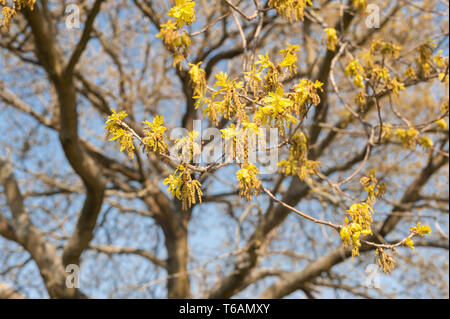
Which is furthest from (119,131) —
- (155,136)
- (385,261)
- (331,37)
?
(331,37)

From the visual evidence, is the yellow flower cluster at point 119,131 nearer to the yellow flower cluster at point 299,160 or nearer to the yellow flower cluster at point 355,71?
the yellow flower cluster at point 299,160

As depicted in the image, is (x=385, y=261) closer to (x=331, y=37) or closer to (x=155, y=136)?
(x=155, y=136)

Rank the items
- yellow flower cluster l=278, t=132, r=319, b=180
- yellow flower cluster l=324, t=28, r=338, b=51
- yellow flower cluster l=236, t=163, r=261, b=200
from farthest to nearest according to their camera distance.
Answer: yellow flower cluster l=324, t=28, r=338, b=51
yellow flower cluster l=278, t=132, r=319, b=180
yellow flower cluster l=236, t=163, r=261, b=200

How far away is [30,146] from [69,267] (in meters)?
2.58

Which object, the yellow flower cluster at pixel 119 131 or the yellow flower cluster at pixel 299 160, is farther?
the yellow flower cluster at pixel 299 160

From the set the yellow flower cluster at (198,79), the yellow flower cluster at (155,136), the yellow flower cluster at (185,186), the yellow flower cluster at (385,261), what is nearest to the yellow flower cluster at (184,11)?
the yellow flower cluster at (198,79)

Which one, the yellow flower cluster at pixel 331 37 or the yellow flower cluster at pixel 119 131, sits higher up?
the yellow flower cluster at pixel 331 37

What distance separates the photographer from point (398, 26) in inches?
249

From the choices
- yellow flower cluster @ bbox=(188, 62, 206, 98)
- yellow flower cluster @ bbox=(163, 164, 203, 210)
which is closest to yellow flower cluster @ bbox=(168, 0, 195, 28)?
yellow flower cluster @ bbox=(188, 62, 206, 98)

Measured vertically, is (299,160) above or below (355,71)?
below

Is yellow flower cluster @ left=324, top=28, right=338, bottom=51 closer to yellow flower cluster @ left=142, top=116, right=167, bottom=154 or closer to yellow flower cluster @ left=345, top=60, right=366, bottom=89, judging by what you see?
yellow flower cluster @ left=345, top=60, right=366, bottom=89
